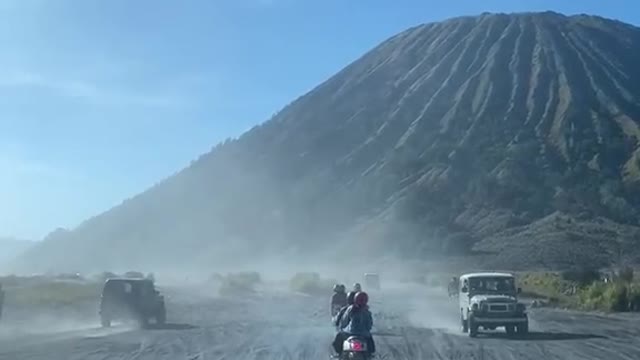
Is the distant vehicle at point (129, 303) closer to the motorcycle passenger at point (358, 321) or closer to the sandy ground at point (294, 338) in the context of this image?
the sandy ground at point (294, 338)

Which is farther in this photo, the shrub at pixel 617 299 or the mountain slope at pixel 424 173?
the mountain slope at pixel 424 173

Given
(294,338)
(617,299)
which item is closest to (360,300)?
(294,338)

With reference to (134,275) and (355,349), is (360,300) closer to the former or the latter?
(355,349)

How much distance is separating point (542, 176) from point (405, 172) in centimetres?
1740

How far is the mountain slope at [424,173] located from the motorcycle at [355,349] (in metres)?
85.6

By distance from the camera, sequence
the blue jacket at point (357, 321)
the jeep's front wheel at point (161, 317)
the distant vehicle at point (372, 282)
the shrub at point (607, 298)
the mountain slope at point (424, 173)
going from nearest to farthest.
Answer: the blue jacket at point (357, 321)
the jeep's front wheel at point (161, 317)
the shrub at point (607, 298)
the distant vehicle at point (372, 282)
the mountain slope at point (424, 173)

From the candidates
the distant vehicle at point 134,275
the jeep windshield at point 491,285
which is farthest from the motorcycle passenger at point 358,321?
the distant vehicle at point 134,275

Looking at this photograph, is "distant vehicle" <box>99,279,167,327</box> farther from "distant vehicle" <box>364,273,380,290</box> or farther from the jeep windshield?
"distant vehicle" <box>364,273,380,290</box>

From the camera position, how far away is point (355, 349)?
809 inches

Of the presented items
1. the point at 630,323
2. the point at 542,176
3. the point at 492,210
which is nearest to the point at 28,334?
the point at 630,323

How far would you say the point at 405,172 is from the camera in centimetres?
15288

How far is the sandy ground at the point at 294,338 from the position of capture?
3036 cm

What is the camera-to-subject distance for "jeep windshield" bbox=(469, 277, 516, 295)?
38.8 metres

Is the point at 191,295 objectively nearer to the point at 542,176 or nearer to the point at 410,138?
the point at 542,176
